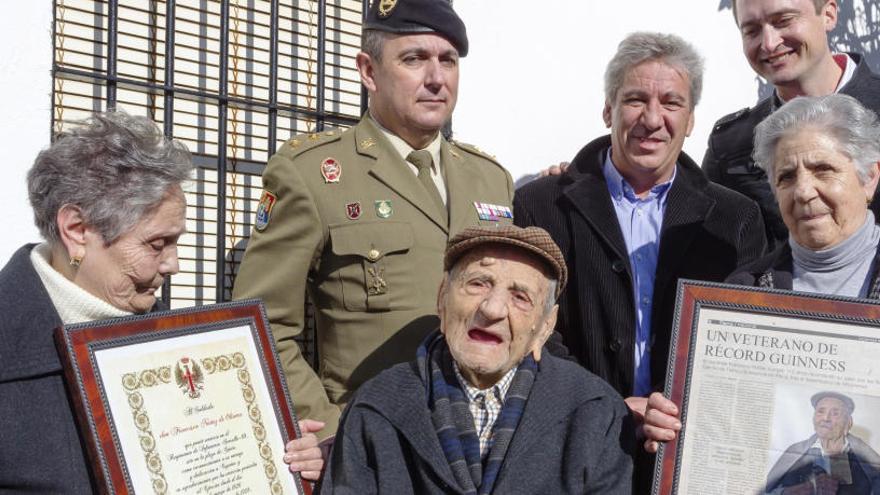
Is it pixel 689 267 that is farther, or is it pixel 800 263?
pixel 689 267

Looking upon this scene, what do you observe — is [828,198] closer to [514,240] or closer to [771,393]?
[771,393]

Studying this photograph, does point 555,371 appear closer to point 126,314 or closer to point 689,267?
point 689,267

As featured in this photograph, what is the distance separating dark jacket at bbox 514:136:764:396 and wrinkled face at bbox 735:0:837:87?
2.17 ft

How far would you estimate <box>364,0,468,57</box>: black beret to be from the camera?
351 centimetres

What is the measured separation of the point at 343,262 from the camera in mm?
3363

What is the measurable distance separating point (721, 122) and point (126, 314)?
2.83 metres

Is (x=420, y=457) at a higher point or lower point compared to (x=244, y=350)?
lower

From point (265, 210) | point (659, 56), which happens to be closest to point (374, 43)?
point (265, 210)

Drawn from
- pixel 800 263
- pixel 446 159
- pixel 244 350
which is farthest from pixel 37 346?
pixel 800 263

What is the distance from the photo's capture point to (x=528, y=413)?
272 centimetres

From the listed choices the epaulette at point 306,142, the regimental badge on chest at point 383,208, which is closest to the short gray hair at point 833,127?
the regimental badge on chest at point 383,208

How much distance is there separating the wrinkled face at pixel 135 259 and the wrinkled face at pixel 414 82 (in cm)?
103

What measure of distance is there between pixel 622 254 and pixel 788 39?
1.26 m

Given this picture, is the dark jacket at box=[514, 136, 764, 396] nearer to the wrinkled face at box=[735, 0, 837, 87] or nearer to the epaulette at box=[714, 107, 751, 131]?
the wrinkled face at box=[735, 0, 837, 87]
